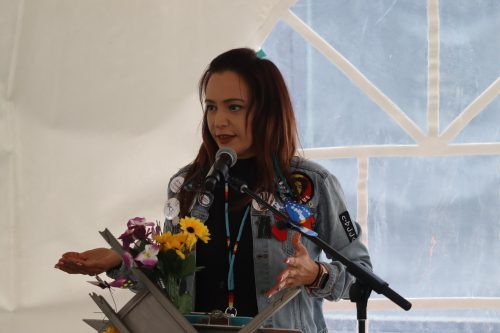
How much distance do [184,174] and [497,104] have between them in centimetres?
192

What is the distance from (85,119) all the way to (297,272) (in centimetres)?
234

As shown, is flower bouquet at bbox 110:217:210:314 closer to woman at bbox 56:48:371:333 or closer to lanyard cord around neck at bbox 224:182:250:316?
woman at bbox 56:48:371:333

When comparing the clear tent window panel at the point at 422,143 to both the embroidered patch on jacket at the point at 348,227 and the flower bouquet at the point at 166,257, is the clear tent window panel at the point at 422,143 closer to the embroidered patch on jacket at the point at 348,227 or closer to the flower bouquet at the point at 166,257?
the embroidered patch on jacket at the point at 348,227

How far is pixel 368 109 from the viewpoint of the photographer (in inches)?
166

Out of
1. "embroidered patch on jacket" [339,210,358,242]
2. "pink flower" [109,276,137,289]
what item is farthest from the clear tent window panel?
"pink flower" [109,276,137,289]

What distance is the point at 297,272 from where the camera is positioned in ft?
7.29

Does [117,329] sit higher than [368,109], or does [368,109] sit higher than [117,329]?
[368,109]

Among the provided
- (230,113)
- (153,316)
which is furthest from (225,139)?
(153,316)

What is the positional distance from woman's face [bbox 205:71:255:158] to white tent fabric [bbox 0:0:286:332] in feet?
4.51

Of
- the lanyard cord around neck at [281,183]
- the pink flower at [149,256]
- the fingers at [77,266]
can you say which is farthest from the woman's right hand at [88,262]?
the lanyard cord around neck at [281,183]

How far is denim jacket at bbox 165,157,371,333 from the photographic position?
262cm

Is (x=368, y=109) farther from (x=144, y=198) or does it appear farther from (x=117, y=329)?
(x=117, y=329)

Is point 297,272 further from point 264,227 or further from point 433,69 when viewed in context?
point 433,69

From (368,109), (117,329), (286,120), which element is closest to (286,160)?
(286,120)
